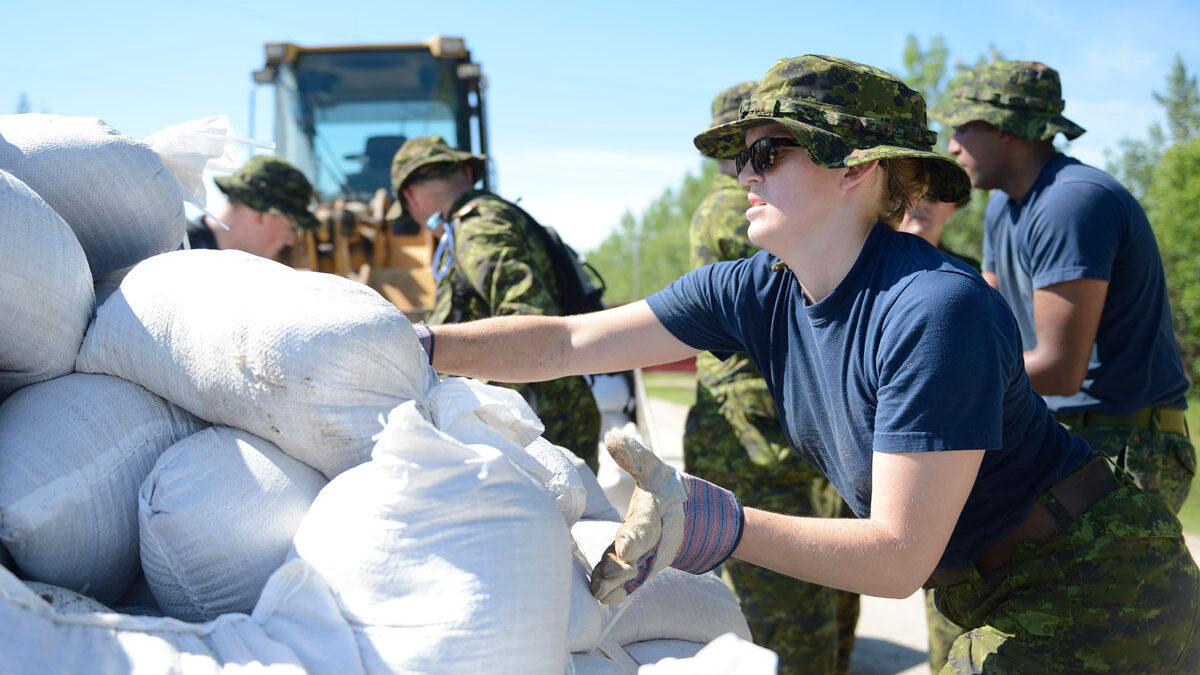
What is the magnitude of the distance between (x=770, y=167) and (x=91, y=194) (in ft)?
3.53

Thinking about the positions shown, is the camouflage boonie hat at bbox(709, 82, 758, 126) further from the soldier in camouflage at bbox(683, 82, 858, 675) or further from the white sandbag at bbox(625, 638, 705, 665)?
the white sandbag at bbox(625, 638, 705, 665)

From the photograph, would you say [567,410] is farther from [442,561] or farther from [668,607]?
[442,561]

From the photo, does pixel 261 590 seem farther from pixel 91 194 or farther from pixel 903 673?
pixel 903 673

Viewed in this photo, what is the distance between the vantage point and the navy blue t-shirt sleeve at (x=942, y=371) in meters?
1.32

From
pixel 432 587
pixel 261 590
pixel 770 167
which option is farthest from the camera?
pixel 770 167

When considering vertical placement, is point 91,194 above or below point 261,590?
above

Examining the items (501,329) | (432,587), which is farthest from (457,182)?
(432,587)

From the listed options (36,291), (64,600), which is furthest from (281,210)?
(64,600)

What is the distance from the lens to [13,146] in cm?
139

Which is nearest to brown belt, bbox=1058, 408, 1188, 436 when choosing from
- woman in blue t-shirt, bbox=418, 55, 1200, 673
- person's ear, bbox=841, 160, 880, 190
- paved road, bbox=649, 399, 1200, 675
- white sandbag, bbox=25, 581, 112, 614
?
woman in blue t-shirt, bbox=418, 55, 1200, 673

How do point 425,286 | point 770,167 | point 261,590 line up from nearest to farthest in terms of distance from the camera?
point 261,590 → point 770,167 → point 425,286

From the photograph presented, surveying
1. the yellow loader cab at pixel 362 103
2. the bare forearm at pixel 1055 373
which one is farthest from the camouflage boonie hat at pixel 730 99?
the yellow loader cab at pixel 362 103

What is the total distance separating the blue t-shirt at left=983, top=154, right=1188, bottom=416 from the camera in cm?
242

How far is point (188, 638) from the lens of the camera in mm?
1032
